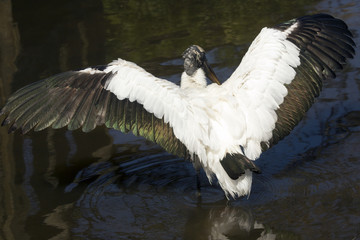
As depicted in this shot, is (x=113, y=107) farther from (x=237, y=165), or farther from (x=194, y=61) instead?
(x=194, y=61)

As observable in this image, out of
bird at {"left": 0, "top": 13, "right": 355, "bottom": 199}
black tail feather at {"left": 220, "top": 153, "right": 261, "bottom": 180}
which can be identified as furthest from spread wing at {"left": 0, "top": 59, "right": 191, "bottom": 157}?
black tail feather at {"left": 220, "top": 153, "right": 261, "bottom": 180}

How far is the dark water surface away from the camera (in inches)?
193

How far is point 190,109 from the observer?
4.87 m

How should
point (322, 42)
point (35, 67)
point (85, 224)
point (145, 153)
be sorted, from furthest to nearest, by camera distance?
point (35, 67)
point (145, 153)
point (322, 42)
point (85, 224)

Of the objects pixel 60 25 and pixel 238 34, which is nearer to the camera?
pixel 238 34

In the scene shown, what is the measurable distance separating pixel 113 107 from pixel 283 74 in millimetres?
1303

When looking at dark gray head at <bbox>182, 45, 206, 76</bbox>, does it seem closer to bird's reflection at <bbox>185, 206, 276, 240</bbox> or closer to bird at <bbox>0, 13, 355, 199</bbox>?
bird at <bbox>0, 13, 355, 199</bbox>

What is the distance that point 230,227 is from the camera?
4918 millimetres

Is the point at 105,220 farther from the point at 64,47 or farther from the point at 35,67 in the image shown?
the point at 64,47

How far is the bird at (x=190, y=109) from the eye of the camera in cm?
482

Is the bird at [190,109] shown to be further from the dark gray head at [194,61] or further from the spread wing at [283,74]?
the dark gray head at [194,61]

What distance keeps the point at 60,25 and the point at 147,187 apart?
5302mm

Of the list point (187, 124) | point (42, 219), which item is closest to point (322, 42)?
point (187, 124)

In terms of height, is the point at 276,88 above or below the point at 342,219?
above
